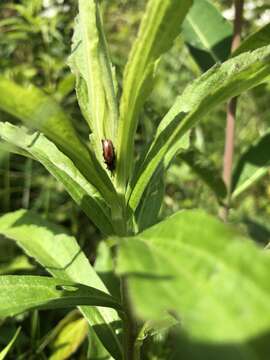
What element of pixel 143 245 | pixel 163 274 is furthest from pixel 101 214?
pixel 163 274

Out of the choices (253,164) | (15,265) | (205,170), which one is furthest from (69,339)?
(253,164)

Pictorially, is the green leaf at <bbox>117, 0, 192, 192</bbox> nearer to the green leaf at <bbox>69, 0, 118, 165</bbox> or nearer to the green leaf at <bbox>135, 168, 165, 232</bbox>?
the green leaf at <bbox>69, 0, 118, 165</bbox>

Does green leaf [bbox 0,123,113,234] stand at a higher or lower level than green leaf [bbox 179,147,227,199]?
higher

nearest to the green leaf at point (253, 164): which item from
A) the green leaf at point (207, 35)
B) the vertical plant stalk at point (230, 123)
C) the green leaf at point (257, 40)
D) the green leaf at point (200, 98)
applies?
the vertical plant stalk at point (230, 123)

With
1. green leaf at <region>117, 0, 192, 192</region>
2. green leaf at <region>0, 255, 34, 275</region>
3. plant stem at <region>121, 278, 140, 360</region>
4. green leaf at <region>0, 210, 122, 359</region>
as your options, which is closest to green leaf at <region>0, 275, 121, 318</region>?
plant stem at <region>121, 278, 140, 360</region>

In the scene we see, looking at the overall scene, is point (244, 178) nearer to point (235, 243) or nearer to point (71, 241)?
point (71, 241)

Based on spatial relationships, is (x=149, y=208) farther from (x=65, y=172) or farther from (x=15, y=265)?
(x=15, y=265)
